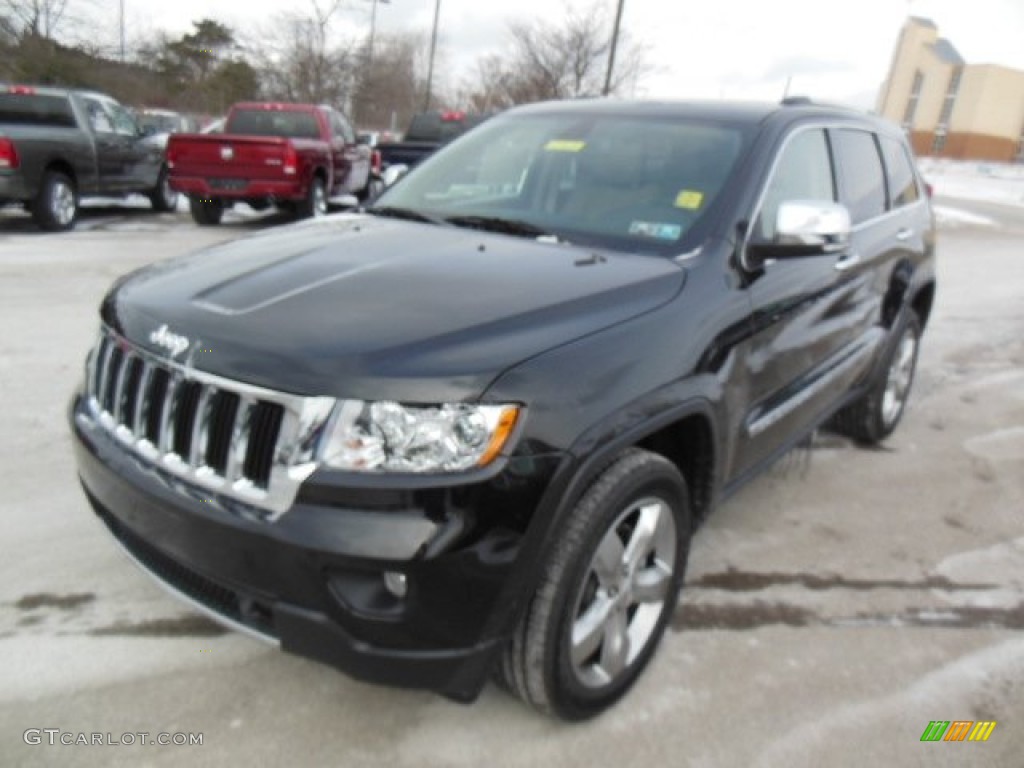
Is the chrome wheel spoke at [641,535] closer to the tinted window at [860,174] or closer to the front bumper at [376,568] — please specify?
the front bumper at [376,568]

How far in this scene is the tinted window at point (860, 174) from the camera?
3816mm

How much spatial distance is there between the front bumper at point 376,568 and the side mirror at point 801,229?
1.31 m

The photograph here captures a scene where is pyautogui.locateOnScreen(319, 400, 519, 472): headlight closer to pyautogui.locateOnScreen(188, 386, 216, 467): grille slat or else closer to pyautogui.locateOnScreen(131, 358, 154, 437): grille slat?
pyautogui.locateOnScreen(188, 386, 216, 467): grille slat

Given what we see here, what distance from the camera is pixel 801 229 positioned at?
2.80 metres

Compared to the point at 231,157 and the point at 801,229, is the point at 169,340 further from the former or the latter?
the point at 231,157

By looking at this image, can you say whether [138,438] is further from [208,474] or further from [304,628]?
[304,628]

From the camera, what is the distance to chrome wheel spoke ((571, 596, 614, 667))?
2266mm

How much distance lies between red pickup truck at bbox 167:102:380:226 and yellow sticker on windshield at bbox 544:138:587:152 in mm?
8386

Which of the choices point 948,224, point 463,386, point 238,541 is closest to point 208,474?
point 238,541

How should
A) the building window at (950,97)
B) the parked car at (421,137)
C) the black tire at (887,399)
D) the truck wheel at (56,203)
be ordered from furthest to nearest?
the building window at (950,97) < the parked car at (421,137) < the truck wheel at (56,203) < the black tire at (887,399)

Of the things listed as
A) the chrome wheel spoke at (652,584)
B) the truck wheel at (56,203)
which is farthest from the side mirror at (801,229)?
the truck wheel at (56,203)

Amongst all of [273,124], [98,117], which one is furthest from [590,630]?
[273,124]

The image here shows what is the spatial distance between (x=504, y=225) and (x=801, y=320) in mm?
1167

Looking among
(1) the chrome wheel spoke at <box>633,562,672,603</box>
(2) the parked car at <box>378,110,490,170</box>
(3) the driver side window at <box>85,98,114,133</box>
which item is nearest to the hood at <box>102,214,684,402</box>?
(1) the chrome wheel spoke at <box>633,562,672,603</box>
